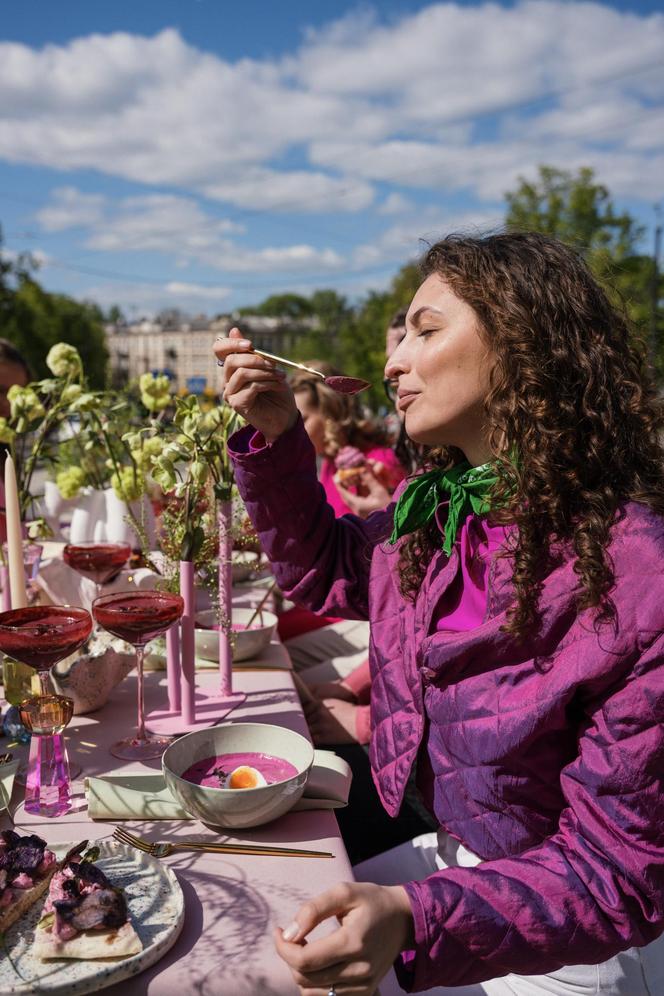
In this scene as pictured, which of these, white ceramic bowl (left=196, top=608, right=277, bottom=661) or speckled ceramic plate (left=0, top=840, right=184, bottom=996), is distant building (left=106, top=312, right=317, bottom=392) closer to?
white ceramic bowl (left=196, top=608, right=277, bottom=661)

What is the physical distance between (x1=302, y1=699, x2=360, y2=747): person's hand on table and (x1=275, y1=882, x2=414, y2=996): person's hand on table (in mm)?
1811

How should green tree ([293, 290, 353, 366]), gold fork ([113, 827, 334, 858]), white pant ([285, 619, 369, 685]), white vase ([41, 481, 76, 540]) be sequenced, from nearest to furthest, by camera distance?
1. gold fork ([113, 827, 334, 858])
2. white vase ([41, 481, 76, 540])
3. white pant ([285, 619, 369, 685])
4. green tree ([293, 290, 353, 366])

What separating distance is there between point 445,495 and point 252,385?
485mm

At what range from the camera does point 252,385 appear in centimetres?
168

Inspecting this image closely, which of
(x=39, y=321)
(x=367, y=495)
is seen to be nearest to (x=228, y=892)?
(x=367, y=495)

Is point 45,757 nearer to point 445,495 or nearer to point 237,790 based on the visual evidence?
point 237,790

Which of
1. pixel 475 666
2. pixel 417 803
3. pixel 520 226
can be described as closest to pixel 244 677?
pixel 475 666

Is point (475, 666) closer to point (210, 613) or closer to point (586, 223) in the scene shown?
point (210, 613)

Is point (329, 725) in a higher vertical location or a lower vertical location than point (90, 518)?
lower

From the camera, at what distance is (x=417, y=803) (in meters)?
3.51

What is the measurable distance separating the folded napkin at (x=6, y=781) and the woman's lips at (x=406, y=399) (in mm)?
1046

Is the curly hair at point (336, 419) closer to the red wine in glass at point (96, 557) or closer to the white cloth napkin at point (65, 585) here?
the white cloth napkin at point (65, 585)

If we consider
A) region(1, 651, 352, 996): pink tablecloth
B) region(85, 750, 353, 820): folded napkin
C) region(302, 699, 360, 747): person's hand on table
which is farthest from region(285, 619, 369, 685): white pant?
region(85, 750, 353, 820): folded napkin

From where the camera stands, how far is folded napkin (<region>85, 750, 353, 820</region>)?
142 cm
